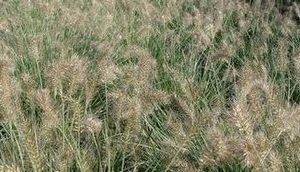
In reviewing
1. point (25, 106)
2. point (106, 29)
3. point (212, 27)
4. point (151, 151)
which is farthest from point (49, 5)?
point (151, 151)

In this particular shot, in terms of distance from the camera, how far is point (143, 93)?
243 cm

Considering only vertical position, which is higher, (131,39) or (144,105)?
(144,105)

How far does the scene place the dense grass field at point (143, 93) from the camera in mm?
1981

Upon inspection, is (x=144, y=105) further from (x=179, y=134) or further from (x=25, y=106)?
(x=25, y=106)

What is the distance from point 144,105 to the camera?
2.35 metres

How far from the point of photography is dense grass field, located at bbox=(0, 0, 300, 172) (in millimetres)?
1981

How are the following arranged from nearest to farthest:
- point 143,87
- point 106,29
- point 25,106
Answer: point 143,87
point 25,106
point 106,29

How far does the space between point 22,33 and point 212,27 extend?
1360 millimetres

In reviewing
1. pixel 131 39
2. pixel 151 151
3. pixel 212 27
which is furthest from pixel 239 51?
pixel 151 151

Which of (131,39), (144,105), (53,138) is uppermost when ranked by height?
(144,105)

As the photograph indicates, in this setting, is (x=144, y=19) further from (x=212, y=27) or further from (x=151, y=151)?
(x=151, y=151)

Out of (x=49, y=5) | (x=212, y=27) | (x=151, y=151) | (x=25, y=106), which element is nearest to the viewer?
(x=151, y=151)

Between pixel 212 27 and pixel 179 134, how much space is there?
2205 millimetres

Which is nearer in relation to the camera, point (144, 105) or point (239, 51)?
point (144, 105)
